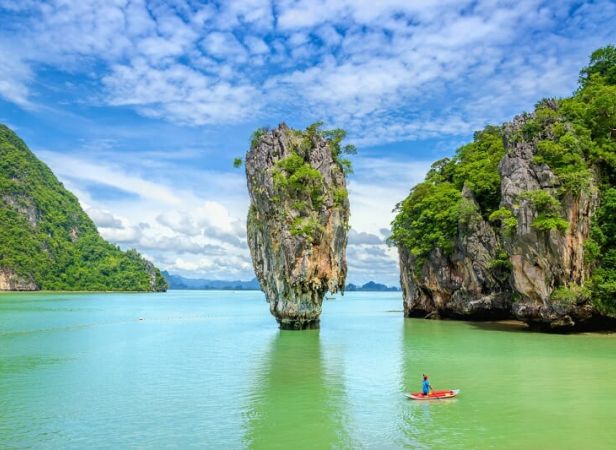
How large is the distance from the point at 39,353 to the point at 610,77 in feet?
142

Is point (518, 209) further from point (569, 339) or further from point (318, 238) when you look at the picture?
point (318, 238)

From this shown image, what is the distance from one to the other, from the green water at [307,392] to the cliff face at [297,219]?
4.62 meters

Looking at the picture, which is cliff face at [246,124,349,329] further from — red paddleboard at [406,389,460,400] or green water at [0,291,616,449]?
red paddleboard at [406,389,460,400]

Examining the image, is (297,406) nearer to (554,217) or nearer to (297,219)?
(297,219)

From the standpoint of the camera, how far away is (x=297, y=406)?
16578mm

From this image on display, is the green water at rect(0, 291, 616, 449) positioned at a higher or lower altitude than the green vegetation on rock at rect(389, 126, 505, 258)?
lower

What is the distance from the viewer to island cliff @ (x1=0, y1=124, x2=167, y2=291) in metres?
124

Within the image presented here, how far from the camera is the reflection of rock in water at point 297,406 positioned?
1334 cm

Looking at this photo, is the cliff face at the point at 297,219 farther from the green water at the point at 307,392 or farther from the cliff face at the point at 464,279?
the cliff face at the point at 464,279

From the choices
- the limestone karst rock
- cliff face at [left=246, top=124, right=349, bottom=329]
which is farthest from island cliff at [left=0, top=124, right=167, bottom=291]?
the limestone karst rock

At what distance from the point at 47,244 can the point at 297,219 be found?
398ft

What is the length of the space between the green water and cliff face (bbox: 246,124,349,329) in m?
4.62

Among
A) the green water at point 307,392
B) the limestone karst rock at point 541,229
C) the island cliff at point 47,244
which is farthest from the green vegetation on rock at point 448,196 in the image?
the island cliff at point 47,244

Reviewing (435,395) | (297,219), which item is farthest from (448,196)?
(435,395)
